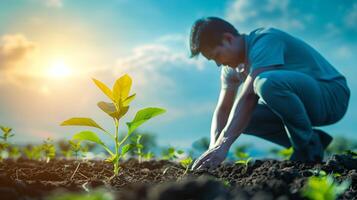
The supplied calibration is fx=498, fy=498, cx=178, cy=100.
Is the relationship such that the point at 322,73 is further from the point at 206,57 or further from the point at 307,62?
the point at 206,57

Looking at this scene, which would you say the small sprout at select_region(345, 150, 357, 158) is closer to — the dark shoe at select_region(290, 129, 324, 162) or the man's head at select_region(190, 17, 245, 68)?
the dark shoe at select_region(290, 129, 324, 162)

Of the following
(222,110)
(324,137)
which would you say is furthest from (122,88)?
(324,137)

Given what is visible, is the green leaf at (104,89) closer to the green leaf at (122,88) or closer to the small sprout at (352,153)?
the green leaf at (122,88)

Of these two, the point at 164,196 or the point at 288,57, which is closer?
the point at 164,196

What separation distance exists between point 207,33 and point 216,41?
0.10 metres

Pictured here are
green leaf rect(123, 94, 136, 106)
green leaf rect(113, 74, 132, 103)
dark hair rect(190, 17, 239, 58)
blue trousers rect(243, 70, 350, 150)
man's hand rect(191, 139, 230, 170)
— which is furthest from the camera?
dark hair rect(190, 17, 239, 58)

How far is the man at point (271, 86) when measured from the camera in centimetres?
377

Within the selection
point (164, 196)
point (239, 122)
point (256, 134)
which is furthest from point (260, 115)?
point (164, 196)

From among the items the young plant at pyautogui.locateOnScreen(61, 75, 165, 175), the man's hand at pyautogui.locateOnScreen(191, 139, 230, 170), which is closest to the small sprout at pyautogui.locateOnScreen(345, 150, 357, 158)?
the man's hand at pyautogui.locateOnScreen(191, 139, 230, 170)

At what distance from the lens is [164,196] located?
49.9 inches

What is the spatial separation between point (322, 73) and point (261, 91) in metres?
1.04

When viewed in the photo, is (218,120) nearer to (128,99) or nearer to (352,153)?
(352,153)

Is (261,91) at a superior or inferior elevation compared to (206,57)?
inferior

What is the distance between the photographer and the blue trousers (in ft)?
12.8
